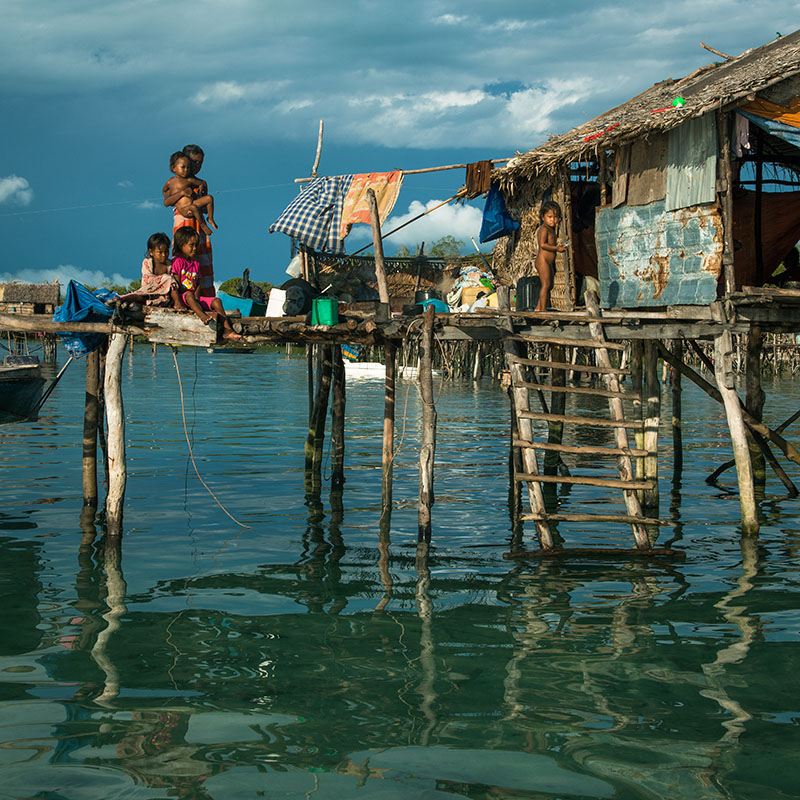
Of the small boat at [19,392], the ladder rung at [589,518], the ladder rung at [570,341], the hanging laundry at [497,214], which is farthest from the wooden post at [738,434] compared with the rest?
the small boat at [19,392]

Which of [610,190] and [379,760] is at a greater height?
[610,190]

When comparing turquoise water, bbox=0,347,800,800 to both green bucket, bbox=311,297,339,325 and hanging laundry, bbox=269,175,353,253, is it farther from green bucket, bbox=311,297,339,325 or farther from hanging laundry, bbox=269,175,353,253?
hanging laundry, bbox=269,175,353,253

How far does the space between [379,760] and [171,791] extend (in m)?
1.11

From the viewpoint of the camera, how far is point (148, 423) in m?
20.7

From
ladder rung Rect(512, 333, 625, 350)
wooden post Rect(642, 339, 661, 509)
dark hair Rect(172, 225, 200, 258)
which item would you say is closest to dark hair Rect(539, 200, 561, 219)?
ladder rung Rect(512, 333, 625, 350)

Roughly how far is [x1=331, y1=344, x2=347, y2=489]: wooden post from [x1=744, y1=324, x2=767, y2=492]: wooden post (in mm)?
5436

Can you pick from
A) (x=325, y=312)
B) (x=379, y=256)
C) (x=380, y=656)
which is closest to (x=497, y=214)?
(x=379, y=256)

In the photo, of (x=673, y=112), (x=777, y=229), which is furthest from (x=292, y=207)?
(x=777, y=229)

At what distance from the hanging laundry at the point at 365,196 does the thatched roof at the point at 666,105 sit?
1.35m

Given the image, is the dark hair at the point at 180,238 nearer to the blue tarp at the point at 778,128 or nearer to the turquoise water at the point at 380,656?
the turquoise water at the point at 380,656

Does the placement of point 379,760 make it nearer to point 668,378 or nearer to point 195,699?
point 195,699

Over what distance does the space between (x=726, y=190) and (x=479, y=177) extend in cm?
313

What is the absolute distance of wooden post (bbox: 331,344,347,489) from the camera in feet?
41.2

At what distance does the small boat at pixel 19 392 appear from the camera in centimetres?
1473
